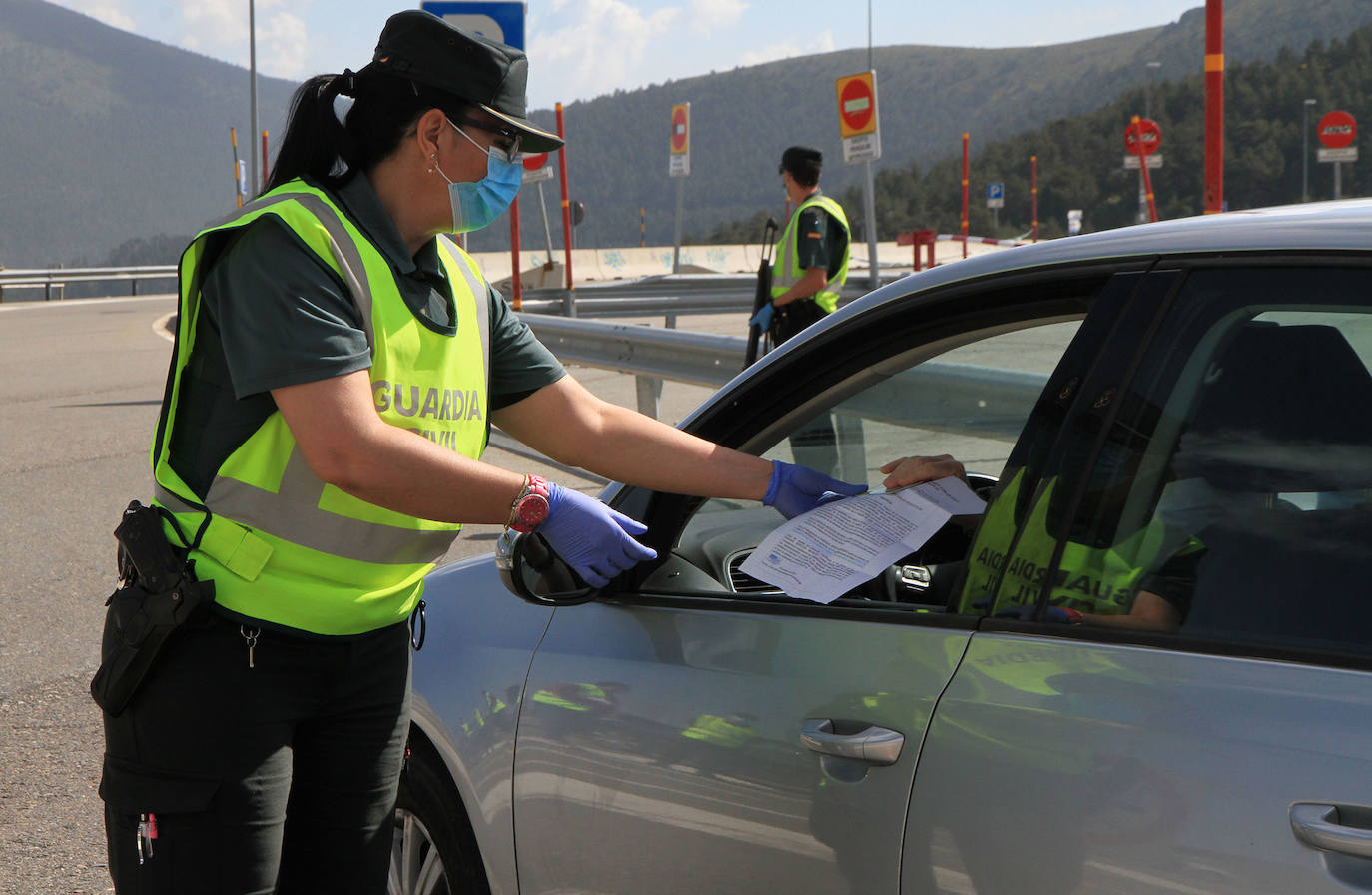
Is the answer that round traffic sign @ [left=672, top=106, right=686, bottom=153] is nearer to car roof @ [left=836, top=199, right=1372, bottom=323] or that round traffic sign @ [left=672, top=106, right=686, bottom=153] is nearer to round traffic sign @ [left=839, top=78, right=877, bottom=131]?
round traffic sign @ [left=839, top=78, right=877, bottom=131]

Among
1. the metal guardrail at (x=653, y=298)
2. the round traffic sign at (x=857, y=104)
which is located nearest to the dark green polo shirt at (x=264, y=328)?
the round traffic sign at (x=857, y=104)

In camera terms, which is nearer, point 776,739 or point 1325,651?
point 1325,651

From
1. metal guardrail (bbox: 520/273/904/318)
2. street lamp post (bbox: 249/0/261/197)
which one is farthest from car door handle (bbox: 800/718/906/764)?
street lamp post (bbox: 249/0/261/197)

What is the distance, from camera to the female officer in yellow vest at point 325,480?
74.6 inches

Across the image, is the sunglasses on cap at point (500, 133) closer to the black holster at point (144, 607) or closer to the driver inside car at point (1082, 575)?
the black holster at point (144, 607)

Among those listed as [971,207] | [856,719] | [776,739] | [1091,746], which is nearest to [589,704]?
[776,739]

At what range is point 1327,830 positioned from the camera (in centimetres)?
132

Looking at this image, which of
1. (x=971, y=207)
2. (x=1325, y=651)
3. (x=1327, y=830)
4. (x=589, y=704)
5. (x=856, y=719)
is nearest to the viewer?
(x=1327, y=830)

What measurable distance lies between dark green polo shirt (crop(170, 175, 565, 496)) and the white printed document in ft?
2.05

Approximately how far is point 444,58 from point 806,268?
226 inches

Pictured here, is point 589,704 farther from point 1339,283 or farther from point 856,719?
point 1339,283

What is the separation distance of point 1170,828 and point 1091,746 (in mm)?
122

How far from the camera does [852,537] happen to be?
2076 mm

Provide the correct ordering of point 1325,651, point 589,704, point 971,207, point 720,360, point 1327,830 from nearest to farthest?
point 1327,830 → point 1325,651 → point 589,704 → point 720,360 → point 971,207
